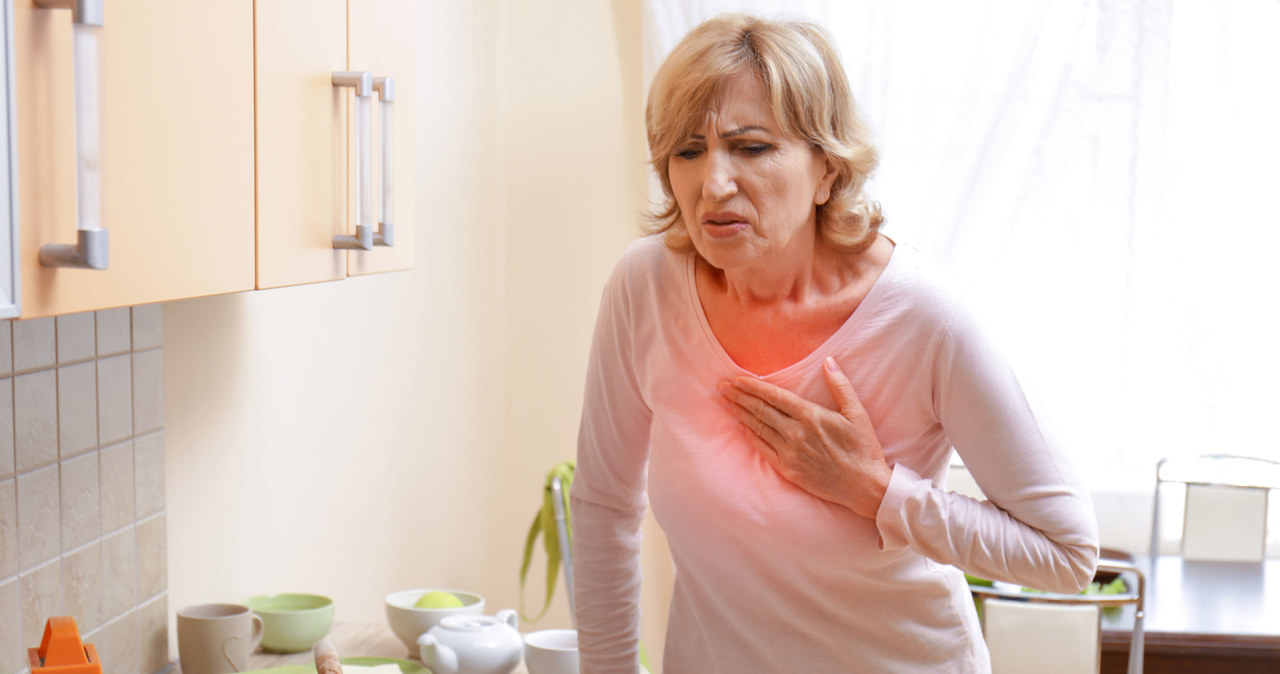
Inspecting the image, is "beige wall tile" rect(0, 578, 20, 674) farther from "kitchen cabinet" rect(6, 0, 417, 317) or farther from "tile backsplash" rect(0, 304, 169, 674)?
"kitchen cabinet" rect(6, 0, 417, 317)

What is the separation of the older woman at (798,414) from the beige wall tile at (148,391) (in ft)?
1.93

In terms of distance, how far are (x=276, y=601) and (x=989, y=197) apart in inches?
84.3

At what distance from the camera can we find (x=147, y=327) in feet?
4.54

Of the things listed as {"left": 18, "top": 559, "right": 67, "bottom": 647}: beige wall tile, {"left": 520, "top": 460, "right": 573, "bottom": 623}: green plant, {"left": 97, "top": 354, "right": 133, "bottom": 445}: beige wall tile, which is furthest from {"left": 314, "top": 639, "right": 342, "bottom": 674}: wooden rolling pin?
{"left": 520, "top": 460, "right": 573, "bottom": 623}: green plant

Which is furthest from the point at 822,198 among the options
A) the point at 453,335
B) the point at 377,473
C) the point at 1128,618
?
the point at 1128,618

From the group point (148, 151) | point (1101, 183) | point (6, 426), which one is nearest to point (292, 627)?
point (6, 426)

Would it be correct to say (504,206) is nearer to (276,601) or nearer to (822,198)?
(276,601)

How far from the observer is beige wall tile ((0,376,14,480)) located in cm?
112

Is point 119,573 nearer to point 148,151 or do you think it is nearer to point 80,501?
point 80,501

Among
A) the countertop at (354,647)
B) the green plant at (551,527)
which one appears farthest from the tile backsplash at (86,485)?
the green plant at (551,527)

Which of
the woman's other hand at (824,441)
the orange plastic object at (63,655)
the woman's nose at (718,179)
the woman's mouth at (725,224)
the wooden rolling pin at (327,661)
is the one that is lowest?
the wooden rolling pin at (327,661)

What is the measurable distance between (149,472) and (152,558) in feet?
0.39

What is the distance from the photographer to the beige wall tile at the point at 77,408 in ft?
4.03

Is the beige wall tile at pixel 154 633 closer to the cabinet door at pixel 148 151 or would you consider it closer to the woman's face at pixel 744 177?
the cabinet door at pixel 148 151
